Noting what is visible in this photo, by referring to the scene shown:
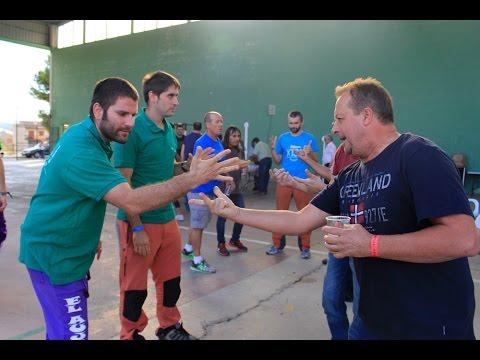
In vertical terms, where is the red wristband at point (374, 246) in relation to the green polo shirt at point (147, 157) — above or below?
below

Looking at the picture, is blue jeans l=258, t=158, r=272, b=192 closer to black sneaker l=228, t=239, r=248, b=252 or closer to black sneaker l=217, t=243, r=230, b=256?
black sneaker l=228, t=239, r=248, b=252

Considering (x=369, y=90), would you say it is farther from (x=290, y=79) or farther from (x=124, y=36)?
(x=124, y=36)

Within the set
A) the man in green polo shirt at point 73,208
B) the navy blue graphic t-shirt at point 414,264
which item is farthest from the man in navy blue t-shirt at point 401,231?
the man in green polo shirt at point 73,208

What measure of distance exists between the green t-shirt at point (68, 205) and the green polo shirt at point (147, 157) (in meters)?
0.73

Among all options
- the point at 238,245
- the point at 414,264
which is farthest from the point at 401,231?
the point at 238,245

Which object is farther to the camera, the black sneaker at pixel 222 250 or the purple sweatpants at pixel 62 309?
the black sneaker at pixel 222 250

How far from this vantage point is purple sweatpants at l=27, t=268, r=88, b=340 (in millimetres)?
2346

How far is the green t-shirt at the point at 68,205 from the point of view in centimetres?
223

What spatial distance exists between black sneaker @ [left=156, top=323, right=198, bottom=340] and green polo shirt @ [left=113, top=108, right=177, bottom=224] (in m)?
0.89

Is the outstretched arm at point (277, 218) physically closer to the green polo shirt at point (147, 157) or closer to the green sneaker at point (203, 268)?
the green polo shirt at point (147, 157)

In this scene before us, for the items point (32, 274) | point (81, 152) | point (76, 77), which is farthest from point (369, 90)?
point (76, 77)

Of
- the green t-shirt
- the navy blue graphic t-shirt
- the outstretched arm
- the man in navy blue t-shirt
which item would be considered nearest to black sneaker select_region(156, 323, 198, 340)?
the green t-shirt
